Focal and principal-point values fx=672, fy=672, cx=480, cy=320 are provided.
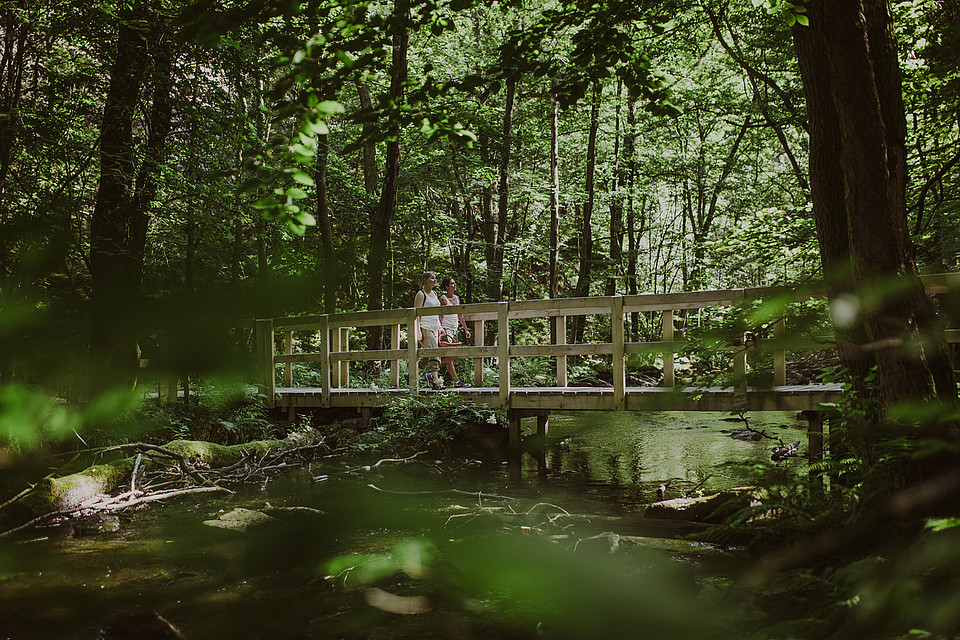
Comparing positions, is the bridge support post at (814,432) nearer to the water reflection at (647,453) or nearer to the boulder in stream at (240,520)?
the water reflection at (647,453)

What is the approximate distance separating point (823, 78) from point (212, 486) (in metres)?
6.94

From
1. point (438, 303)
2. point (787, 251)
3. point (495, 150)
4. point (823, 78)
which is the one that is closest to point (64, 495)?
point (438, 303)

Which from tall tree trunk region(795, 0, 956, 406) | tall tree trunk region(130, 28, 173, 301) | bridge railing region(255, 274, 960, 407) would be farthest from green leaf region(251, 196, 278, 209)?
bridge railing region(255, 274, 960, 407)

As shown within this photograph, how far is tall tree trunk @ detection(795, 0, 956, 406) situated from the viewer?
11.5 feet

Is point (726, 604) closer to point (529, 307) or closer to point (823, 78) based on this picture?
point (823, 78)

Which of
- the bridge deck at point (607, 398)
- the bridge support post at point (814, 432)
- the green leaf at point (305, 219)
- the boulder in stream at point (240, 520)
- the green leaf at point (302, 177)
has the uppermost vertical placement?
the green leaf at point (302, 177)

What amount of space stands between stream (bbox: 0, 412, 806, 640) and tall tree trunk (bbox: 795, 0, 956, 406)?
4.03 ft

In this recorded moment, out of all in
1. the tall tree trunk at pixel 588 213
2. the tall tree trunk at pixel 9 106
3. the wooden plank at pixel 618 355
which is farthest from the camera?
the tall tree trunk at pixel 588 213

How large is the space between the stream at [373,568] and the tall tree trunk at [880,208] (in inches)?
48.4

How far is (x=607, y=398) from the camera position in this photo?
8398 mm

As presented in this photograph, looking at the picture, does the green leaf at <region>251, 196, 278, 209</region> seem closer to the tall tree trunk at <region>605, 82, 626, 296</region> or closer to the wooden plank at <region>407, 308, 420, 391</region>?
the wooden plank at <region>407, 308, 420, 391</region>

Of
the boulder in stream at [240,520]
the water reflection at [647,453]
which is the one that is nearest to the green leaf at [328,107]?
the water reflection at [647,453]

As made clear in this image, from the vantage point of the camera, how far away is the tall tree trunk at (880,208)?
138 inches

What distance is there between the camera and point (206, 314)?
0.91m
